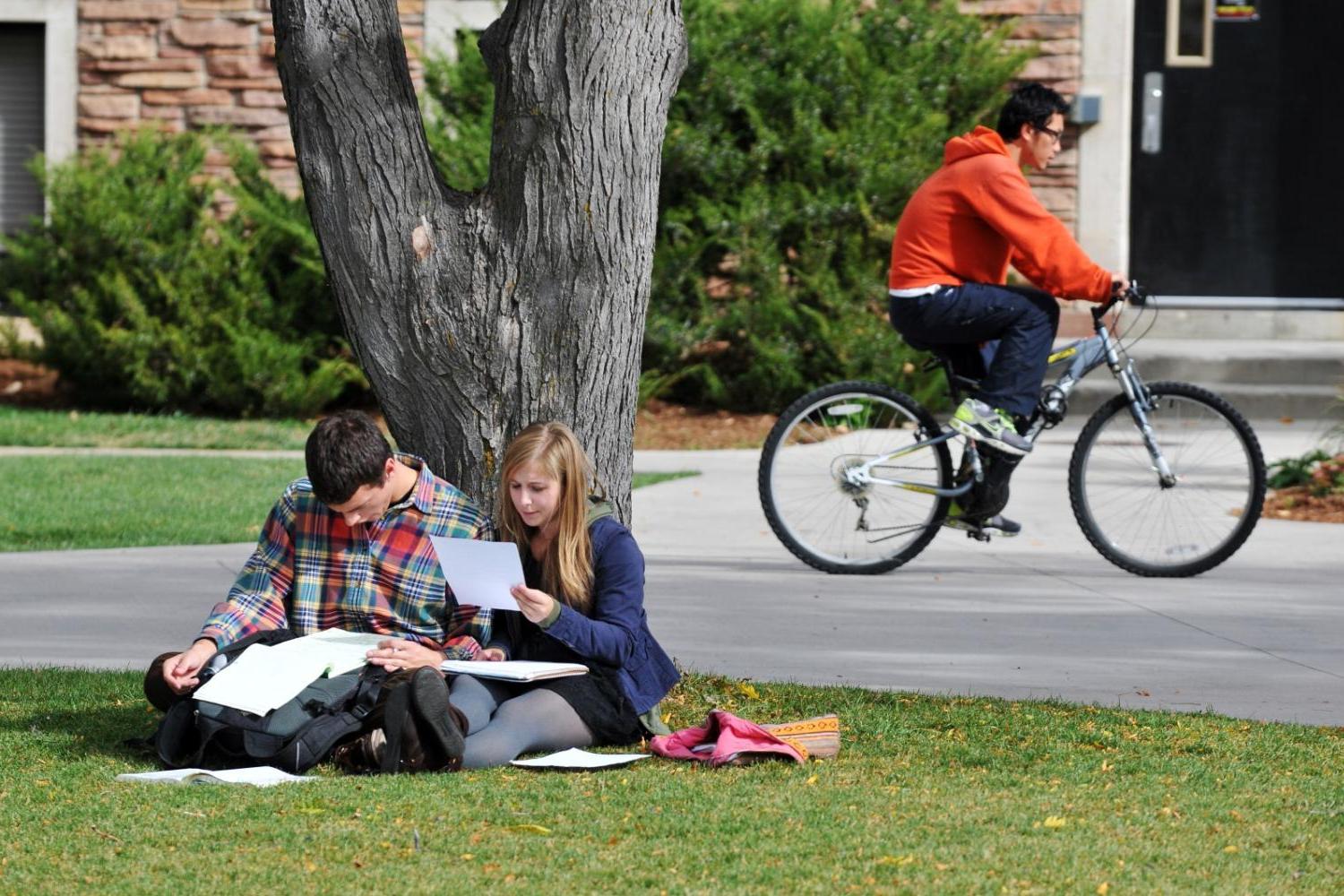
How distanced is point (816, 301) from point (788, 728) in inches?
316

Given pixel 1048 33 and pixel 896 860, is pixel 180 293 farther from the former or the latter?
pixel 896 860

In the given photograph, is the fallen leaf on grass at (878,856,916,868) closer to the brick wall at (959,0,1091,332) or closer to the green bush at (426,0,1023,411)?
the green bush at (426,0,1023,411)

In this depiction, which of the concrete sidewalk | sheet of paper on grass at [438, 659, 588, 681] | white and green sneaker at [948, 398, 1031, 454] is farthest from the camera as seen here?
white and green sneaker at [948, 398, 1031, 454]

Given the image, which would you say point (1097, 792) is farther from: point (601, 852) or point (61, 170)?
point (61, 170)

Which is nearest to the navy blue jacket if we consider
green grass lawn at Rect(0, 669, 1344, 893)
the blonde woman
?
the blonde woman

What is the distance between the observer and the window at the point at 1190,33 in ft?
45.5

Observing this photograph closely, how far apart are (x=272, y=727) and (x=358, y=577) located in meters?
0.45

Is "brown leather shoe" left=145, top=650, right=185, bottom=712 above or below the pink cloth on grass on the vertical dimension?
above

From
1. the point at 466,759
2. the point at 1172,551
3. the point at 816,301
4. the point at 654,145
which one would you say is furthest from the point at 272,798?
the point at 816,301

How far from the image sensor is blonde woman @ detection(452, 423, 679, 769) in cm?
466

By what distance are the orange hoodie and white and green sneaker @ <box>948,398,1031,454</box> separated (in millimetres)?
475

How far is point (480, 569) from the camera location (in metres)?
4.53

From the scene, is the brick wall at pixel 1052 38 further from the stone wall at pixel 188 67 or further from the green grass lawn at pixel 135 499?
the green grass lawn at pixel 135 499

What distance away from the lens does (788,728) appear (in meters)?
4.70
